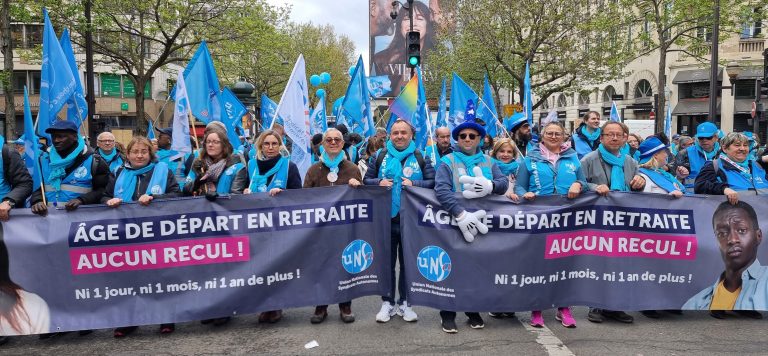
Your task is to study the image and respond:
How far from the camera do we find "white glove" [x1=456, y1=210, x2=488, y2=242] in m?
5.16

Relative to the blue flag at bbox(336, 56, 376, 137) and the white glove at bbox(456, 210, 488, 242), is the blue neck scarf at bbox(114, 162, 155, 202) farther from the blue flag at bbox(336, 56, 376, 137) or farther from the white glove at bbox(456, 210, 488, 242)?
the blue flag at bbox(336, 56, 376, 137)

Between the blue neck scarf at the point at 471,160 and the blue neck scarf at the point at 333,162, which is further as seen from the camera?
the blue neck scarf at the point at 333,162

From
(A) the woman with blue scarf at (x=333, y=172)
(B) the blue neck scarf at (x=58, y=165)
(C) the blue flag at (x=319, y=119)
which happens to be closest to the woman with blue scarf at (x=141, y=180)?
(B) the blue neck scarf at (x=58, y=165)

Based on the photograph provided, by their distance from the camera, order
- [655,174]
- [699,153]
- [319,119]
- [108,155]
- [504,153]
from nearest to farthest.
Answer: [504,153]
[655,174]
[108,155]
[699,153]
[319,119]

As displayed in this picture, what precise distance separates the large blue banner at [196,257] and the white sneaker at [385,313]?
13cm

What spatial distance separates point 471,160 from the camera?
524 centimetres

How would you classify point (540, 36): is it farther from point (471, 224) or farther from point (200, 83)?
point (471, 224)

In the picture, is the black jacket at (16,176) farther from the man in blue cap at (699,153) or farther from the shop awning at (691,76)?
the shop awning at (691,76)

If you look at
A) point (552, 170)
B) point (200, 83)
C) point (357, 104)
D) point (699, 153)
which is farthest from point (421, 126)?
point (552, 170)

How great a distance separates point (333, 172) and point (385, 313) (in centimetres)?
133

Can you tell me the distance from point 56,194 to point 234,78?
3033cm

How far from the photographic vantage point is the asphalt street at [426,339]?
15.7 ft

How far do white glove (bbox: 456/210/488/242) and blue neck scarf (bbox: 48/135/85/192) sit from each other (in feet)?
10.9

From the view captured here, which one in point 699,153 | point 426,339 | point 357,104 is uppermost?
point 357,104
